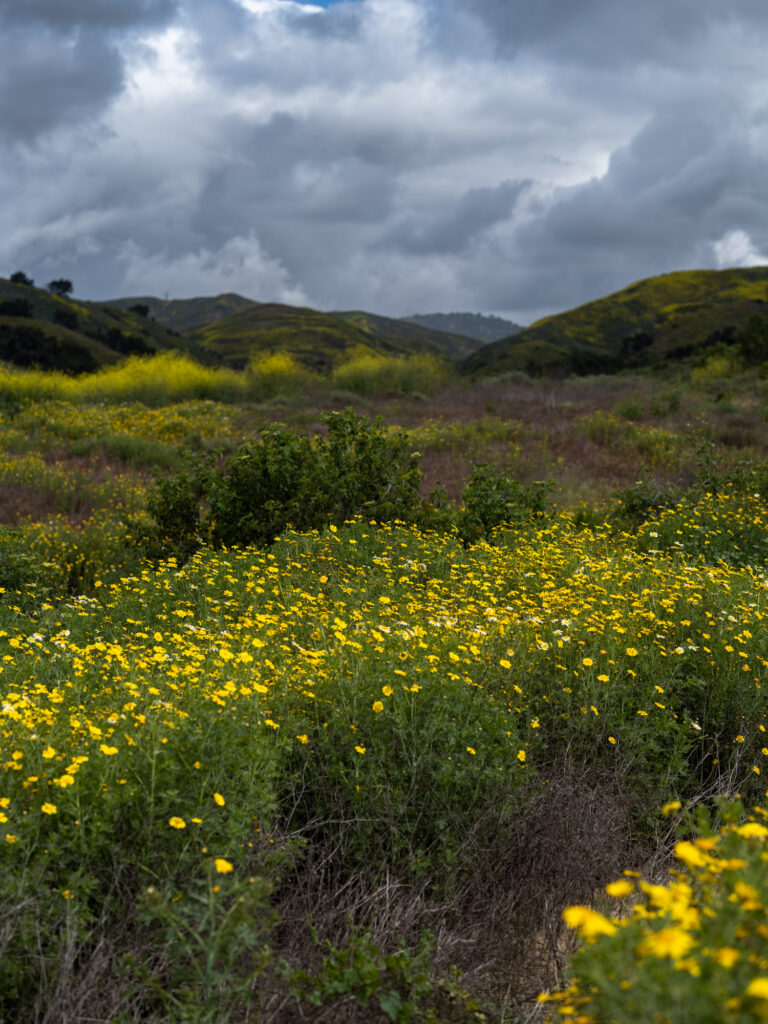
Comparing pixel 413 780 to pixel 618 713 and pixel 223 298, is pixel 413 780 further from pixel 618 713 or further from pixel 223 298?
pixel 223 298

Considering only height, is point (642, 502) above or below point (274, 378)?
below

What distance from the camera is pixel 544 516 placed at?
8.30m

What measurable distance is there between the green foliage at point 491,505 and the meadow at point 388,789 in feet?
4.24

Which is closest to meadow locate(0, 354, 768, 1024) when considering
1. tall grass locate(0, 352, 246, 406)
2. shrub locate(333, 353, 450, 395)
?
tall grass locate(0, 352, 246, 406)

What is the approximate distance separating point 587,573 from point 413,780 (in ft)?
10.5

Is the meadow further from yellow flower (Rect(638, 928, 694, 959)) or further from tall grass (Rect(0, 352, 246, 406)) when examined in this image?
tall grass (Rect(0, 352, 246, 406))

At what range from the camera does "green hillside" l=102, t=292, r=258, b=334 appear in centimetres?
12988

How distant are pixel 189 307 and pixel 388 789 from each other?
5904 inches

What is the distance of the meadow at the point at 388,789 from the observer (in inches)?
79.7

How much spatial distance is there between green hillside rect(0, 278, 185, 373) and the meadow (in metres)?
28.9

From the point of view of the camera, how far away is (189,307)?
142 m

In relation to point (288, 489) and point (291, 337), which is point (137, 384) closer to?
point (288, 489)

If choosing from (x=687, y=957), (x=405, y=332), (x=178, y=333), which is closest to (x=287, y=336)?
(x=178, y=333)

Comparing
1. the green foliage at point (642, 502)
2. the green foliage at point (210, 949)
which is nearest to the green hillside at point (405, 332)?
the green foliage at point (642, 502)
